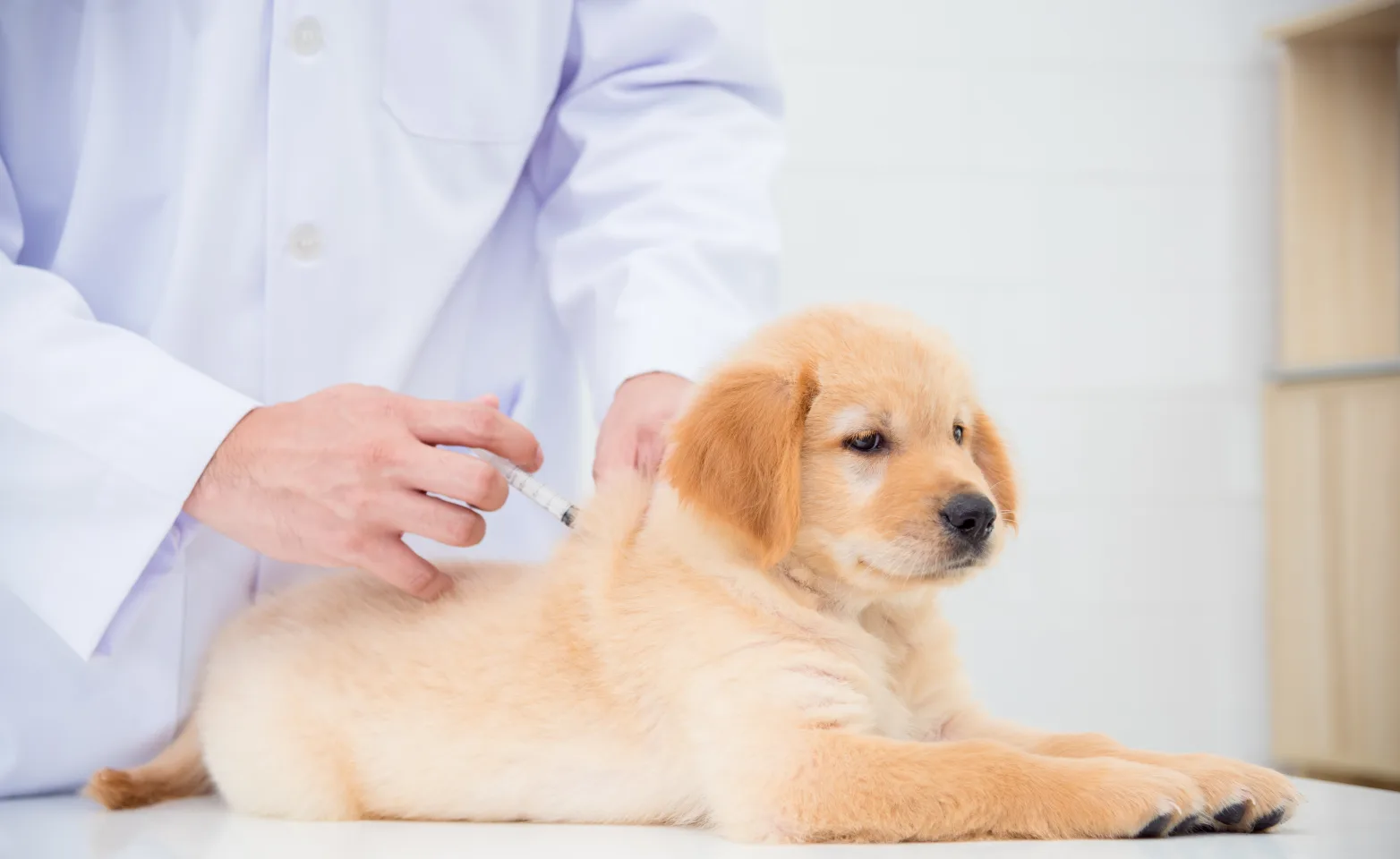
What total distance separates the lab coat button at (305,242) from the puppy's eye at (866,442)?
63cm

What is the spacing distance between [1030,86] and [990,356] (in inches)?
33.5

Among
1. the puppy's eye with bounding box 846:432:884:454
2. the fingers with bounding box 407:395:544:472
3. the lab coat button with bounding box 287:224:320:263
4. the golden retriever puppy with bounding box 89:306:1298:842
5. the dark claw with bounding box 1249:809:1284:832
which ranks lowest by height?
the dark claw with bounding box 1249:809:1284:832

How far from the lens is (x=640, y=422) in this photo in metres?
1.27

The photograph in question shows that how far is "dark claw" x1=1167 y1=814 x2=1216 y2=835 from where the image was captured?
0.91m

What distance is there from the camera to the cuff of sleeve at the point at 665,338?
1.30 m

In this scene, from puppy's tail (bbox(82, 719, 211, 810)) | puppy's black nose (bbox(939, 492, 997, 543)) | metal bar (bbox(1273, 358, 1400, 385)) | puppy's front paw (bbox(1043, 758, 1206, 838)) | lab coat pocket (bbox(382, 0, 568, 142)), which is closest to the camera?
puppy's front paw (bbox(1043, 758, 1206, 838))

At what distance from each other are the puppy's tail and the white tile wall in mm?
2680

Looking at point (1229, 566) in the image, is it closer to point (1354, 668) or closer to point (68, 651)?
point (1354, 668)

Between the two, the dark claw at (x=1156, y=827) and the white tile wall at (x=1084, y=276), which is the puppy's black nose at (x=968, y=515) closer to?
the dark claw at (x=1156, y=827)

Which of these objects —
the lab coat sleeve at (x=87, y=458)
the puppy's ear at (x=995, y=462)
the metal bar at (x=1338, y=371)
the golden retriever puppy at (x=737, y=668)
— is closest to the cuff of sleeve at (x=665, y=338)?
the golden retriever puppy at (x=737, y=668)

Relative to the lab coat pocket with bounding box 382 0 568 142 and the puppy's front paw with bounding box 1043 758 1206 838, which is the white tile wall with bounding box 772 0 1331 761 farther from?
the puppy's front paw with bounding box 1043 758 1206 838

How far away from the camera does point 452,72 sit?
1399 mm

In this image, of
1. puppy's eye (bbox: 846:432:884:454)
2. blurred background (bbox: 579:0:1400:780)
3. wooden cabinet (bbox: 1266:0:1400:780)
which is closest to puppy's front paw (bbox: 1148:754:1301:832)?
puppy's eye (bbox: 846:432:884:454)

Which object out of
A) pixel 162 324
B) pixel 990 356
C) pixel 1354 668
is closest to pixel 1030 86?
pixel 990 356
